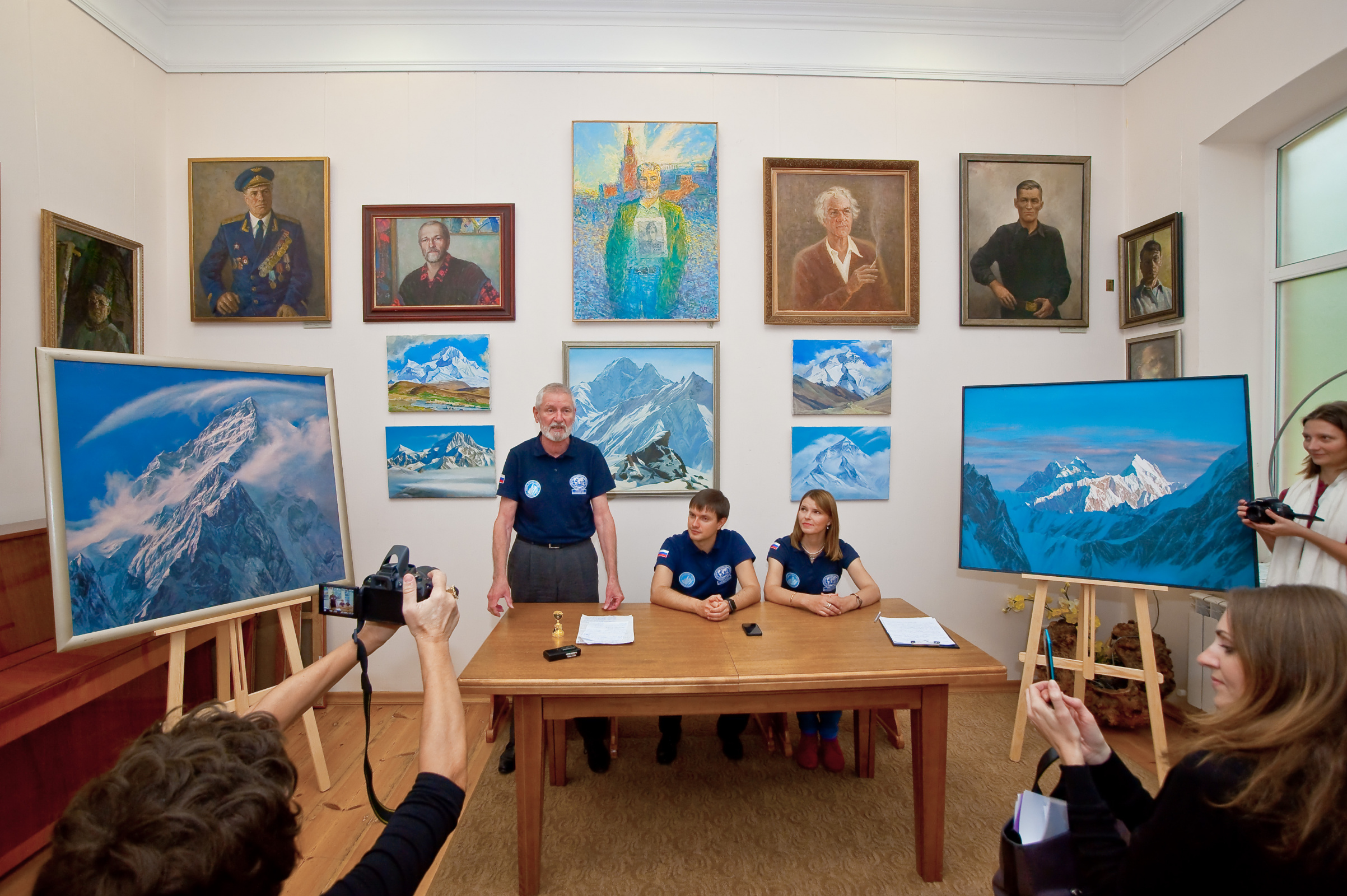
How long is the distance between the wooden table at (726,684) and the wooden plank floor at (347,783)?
521 millimetres

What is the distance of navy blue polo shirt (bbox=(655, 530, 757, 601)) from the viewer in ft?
9.57

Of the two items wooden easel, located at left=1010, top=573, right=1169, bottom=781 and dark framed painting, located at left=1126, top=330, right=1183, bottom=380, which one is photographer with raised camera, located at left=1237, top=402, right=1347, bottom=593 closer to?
wooden easel, located at left=1010, top=573, right=1169, bottom=781

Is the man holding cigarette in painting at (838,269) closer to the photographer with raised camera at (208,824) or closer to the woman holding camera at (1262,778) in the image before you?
the woman holding camera at (1262,778)

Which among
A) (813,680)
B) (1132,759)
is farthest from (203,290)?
(1132,759)

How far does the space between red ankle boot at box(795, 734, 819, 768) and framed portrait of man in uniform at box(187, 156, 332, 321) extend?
3439 millimetres

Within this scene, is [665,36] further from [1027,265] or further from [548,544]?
[548,544]

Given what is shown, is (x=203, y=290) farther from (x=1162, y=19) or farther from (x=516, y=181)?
(x=1162, y=19)

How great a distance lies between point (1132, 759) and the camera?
2.95m

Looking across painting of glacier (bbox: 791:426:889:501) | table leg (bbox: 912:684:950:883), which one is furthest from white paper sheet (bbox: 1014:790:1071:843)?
painting of glacier (bbox: 791:426:889:501)

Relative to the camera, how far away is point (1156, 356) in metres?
3.46

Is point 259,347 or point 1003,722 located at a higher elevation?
point 259,347

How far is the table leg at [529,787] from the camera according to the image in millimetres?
1988

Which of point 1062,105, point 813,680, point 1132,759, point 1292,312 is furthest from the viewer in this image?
point 1062,105

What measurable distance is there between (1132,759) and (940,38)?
13.5ft
